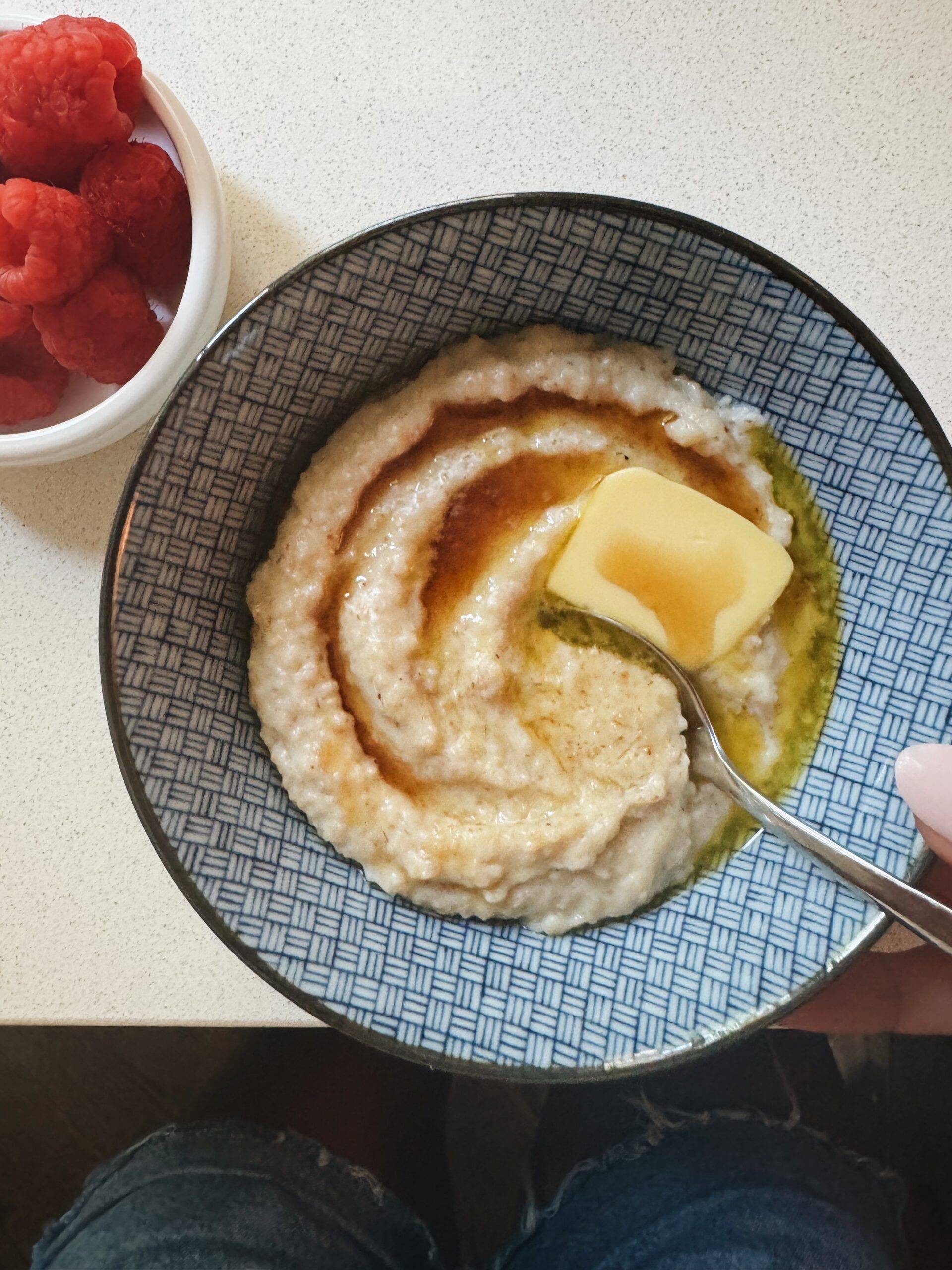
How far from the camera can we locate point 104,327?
1.02 meters

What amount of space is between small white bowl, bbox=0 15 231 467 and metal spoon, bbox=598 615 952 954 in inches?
22.4

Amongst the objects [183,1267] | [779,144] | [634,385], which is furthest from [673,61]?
[183,1267]

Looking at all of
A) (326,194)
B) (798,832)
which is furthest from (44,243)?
(798,832)

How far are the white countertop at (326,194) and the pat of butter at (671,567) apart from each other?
35cm

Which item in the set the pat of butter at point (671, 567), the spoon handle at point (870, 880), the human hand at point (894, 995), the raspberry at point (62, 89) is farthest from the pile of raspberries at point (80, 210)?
the human hand at point (894, 995)

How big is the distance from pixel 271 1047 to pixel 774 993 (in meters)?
1.00

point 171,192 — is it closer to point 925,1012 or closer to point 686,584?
point 686,584

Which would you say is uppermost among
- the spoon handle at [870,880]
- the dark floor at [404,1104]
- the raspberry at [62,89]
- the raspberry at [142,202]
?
the raspberry at [62,89]

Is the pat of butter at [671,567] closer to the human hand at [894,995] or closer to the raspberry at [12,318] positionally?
the human hand at [894,995]

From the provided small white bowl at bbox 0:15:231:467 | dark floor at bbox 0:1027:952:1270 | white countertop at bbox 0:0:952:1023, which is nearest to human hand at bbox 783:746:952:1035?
dark floor at bbox 0:1027:952:1270

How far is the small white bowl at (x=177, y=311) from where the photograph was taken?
104 cm

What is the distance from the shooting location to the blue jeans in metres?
1.45

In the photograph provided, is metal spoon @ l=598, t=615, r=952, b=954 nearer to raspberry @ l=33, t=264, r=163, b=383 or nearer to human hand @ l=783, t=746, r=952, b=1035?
human hand @ l=783, t=746, r=952, b=1035

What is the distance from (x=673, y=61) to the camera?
3.97 ft
